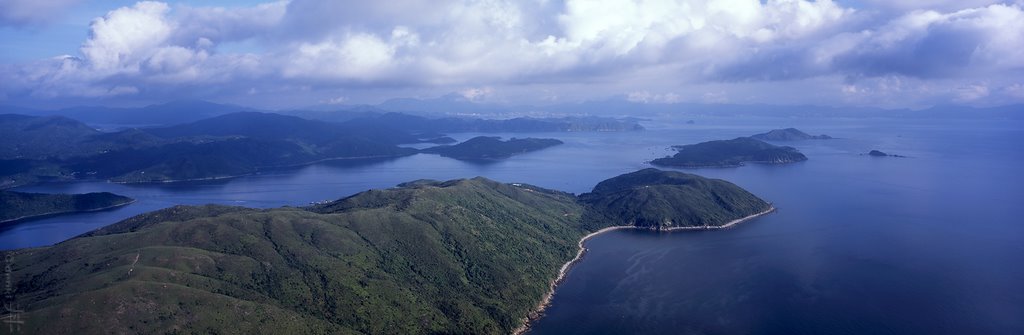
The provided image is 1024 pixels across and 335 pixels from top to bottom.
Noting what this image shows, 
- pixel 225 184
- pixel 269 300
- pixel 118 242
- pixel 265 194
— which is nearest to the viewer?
pixel 269 300

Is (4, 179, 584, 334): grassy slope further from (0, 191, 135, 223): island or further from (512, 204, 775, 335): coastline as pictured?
(0, 191, 135, 223): island

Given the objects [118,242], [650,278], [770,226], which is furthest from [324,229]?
[770,226]

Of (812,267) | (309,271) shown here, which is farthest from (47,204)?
(812,267)

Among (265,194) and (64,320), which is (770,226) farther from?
(265,194)

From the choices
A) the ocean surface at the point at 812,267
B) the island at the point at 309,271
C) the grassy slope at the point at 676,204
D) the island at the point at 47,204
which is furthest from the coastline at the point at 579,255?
the island at the point at 47,204

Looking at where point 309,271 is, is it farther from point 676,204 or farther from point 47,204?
point 47,204

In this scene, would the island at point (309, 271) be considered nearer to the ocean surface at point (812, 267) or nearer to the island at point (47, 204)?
the ocean surface at point (812, 267)
